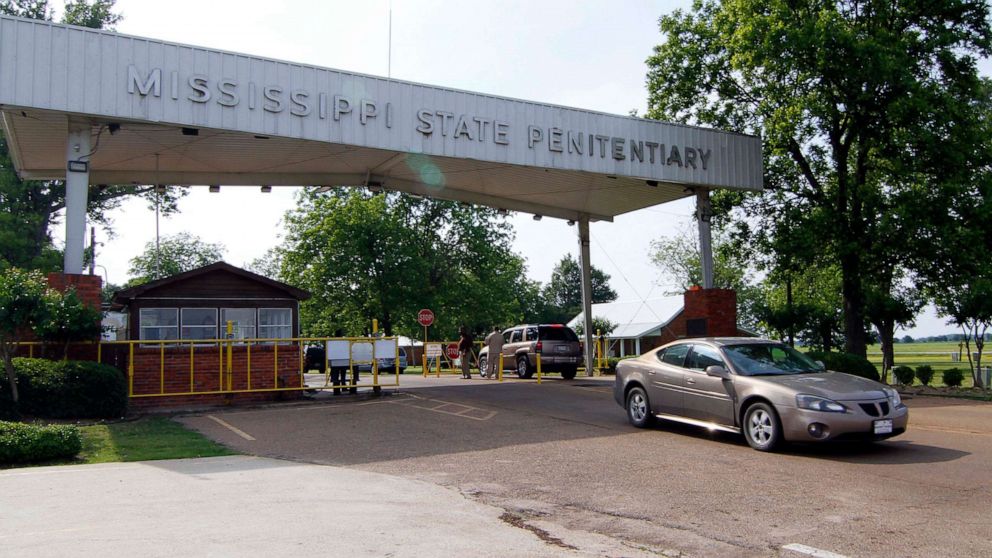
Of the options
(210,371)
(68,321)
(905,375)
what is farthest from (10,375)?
(905,375)

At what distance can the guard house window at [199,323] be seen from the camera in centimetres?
1900

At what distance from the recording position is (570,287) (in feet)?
396

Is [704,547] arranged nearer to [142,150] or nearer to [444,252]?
[142,150]

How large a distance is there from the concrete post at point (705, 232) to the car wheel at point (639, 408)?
33.9ft

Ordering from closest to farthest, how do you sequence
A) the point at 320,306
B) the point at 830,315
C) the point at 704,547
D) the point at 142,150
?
1. the point at 704,547
2. the point at 142,150
3. the point at 830,315
4. the point at 320,306

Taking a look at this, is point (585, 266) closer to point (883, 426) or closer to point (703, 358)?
point (703, 358)

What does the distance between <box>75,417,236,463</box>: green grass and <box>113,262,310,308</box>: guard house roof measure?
4931 millimetres

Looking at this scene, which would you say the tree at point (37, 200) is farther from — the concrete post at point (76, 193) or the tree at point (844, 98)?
the tree at point (844, 98)

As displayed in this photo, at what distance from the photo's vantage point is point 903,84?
66.7ft

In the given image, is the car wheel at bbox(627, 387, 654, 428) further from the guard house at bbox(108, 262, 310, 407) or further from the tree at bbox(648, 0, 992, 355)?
the tree at bbox(648, 0, 992, 355)

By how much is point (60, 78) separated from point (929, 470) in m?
15.0

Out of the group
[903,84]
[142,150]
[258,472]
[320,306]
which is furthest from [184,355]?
[320,306]

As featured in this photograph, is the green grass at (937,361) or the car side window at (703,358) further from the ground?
the car side window at (703,358)

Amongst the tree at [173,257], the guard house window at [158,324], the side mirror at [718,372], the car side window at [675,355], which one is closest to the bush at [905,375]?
the car side window at [675,355]
